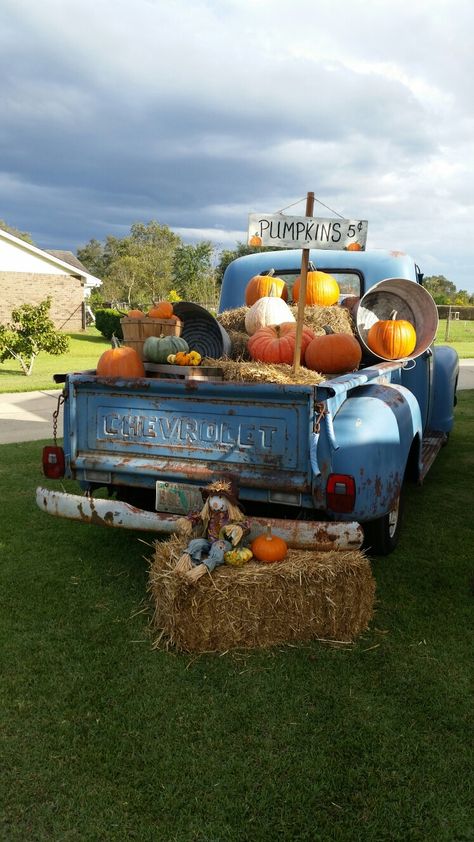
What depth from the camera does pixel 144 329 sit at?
4.49m

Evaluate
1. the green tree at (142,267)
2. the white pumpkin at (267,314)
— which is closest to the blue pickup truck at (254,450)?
the white pumpkin at (267,314)

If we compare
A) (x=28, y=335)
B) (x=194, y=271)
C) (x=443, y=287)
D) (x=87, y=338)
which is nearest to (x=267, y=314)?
(x=28, y=335)

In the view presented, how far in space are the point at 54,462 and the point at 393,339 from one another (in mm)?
2716

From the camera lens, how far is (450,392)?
6508 mm

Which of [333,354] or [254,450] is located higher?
[333,354]

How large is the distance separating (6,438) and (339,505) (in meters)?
6.46

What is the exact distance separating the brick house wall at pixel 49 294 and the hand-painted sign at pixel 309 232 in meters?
28.9

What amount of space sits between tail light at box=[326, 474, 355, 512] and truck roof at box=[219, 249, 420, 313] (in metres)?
3.03

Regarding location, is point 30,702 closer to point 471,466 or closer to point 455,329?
point 471,466

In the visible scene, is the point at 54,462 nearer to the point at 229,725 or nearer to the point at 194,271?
the point at 229,725

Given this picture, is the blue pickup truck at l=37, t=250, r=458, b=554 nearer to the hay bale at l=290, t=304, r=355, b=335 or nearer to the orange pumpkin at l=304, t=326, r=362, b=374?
→ the orange pumpkin at l=304, t=326, r=362, b=374

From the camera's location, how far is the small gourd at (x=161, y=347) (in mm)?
4207

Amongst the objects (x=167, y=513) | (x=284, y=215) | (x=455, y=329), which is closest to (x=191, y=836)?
(x=167, y=513)

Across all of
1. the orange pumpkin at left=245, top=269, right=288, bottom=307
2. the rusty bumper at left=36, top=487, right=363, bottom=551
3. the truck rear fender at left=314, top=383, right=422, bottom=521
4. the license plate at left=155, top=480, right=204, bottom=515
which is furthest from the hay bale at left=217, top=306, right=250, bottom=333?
the rusty bumper at left=36, top=487, right=363, bottom=551
